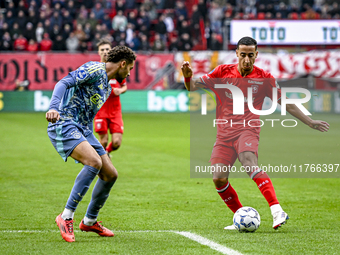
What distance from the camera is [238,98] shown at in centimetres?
573

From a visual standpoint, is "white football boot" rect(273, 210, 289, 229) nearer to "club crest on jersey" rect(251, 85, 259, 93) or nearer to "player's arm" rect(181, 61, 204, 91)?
"club crest on jersey" rect(251, 85, 259, 93)

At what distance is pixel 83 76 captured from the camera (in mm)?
4840

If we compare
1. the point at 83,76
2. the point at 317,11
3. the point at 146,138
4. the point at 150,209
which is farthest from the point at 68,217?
the point at 317,11

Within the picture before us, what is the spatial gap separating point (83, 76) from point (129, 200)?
2778mm

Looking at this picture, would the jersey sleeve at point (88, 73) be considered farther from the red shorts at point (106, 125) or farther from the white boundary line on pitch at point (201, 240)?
the red shorts at point (106, 125)

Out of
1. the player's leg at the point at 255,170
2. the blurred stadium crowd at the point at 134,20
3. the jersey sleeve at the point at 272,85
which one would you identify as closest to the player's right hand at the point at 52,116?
the player's leg at the point at 255,170

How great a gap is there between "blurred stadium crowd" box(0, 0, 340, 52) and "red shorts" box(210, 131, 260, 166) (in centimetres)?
1752

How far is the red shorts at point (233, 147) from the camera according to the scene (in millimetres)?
5488

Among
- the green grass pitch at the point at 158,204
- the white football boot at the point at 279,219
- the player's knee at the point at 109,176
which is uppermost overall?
the player's knee at the point at 109,176

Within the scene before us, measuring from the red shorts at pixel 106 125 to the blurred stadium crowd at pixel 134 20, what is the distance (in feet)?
44.0

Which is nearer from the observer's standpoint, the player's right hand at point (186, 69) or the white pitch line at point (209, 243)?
the white pitch line at point (209, 243)

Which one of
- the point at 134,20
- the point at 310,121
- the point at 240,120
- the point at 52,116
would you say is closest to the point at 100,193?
the point at 52,116

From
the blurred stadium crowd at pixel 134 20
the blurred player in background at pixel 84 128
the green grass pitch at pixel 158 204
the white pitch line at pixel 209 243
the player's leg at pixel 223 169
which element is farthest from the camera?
the blurred stadium crowd at pixel 134 20

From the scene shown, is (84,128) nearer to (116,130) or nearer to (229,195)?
(229,195)
